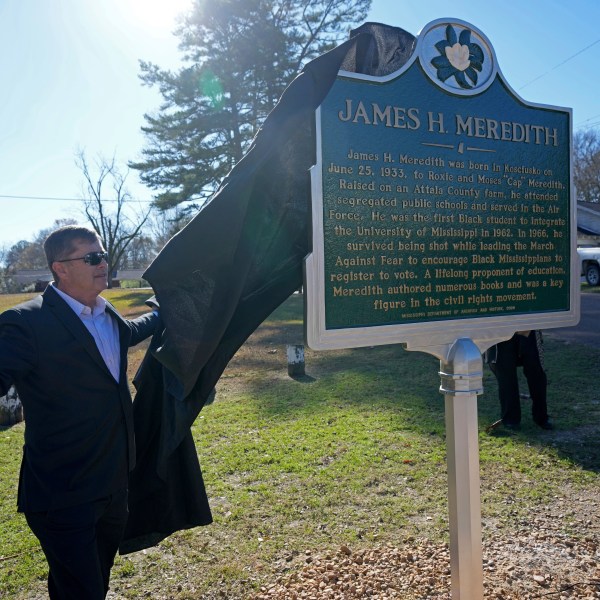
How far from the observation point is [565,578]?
129 inches

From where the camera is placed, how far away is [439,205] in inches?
106

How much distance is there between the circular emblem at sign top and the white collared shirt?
1.85 m

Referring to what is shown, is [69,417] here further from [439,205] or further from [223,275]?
[439,205]

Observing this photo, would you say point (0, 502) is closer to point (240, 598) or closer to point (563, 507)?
point (240, 598)

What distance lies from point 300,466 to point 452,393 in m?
3.04

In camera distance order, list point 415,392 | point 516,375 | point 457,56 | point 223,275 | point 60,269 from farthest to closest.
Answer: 1. point 415,392
2. point 516,375
3. point 457,56
4. point 60,269
5. point 223,275

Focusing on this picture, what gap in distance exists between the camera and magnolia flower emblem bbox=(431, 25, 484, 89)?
8.68 ft

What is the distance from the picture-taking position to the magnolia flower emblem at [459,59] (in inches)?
104

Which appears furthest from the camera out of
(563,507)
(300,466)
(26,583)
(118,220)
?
(118,220)

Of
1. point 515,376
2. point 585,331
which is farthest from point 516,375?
point 585,331

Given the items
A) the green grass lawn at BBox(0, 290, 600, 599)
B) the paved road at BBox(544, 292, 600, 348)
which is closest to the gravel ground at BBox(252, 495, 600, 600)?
the green grass lawn at BBox(0, 290, 600, 599)

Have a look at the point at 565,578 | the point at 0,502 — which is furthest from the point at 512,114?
the point at 0,502

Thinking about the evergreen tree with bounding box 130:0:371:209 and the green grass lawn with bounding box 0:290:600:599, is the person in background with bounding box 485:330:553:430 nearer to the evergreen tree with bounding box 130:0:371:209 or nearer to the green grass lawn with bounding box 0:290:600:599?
the green grass lawn with bounding box 0:290:600:599

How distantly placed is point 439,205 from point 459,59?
69 cm
